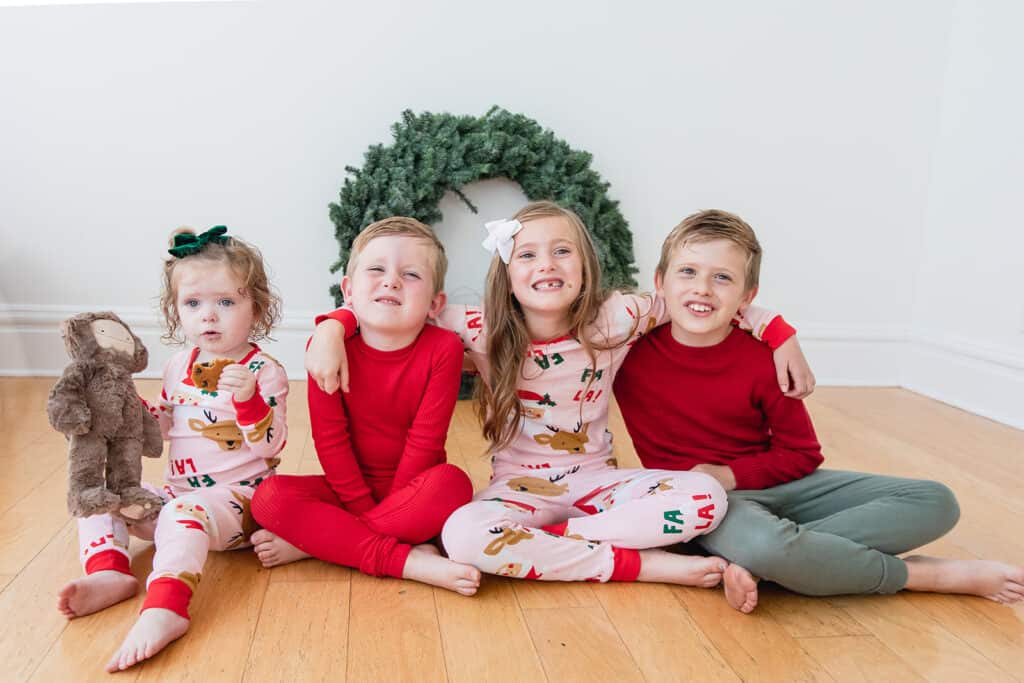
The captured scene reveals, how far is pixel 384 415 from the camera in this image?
4.98 ft

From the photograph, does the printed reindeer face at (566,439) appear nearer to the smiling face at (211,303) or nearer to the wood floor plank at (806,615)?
the wood floor plank at (806,615)

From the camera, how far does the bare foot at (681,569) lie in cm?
141

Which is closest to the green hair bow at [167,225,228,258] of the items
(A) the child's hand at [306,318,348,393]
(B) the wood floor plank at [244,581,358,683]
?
(A) the child's hand at [306,318,348,393]

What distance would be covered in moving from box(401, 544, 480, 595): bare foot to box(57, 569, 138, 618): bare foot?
0.43 metres

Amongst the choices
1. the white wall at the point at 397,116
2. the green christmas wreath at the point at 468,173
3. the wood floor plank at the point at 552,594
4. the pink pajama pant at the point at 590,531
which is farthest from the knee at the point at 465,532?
the white wall at the point at 397,116

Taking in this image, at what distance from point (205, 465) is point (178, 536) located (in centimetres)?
21

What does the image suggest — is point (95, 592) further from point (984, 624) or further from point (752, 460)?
point (984, 624)

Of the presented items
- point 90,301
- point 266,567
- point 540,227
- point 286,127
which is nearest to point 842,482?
point 540,227

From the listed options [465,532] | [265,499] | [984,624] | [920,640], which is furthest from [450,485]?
[984,624]

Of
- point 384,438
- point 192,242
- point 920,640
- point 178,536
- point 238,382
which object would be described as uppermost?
point 192,242

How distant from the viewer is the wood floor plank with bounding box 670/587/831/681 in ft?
3.84

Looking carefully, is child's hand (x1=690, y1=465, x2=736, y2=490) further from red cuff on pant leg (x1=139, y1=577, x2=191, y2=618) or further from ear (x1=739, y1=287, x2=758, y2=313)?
red cuff on pant leg (x1=139, y1=577, x2=191, y2=618)

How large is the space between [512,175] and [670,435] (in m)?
1.32

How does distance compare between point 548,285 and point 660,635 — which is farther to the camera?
point 548,285
